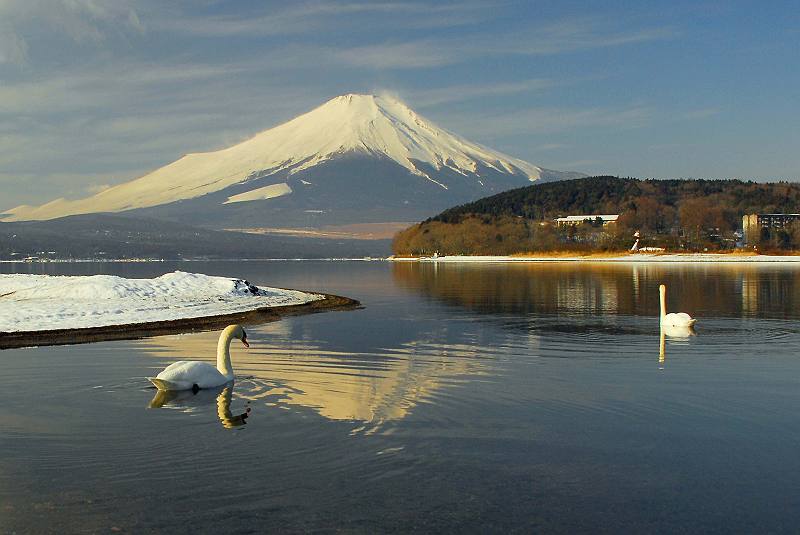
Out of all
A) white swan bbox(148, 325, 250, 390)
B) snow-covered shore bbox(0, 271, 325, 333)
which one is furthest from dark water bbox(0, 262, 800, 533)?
snow-covered shore bbox(0, 271, 325, 333)

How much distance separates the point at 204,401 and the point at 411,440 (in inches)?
218

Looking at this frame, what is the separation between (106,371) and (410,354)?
8.66m

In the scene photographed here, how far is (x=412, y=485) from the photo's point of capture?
1214 cm

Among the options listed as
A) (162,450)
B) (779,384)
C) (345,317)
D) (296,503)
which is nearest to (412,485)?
(296,503)

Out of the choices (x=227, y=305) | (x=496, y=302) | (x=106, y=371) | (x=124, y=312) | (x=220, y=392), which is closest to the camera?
(x=220, y=392)

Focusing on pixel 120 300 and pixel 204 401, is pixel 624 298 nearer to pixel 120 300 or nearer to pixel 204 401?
pixel 120 300

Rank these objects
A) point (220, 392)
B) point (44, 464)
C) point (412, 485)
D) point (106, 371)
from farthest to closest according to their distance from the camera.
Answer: point (106, 371)
point (220, 392)
point (44, 464)
point (412, 485)

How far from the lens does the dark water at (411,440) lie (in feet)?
36.1

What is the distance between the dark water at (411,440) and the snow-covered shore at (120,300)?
9.02 m

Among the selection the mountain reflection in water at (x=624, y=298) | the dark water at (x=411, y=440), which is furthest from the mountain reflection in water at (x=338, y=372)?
the mountain reflection in water at (x=624, y=298)

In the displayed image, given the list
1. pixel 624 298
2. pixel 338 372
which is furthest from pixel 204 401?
pixel 624 298

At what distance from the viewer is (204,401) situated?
18172 millimetres

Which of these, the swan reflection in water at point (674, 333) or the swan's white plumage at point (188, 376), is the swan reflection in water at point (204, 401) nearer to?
the swan's white plumage at point (188, 376)

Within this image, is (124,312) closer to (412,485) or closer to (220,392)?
(220,392)
